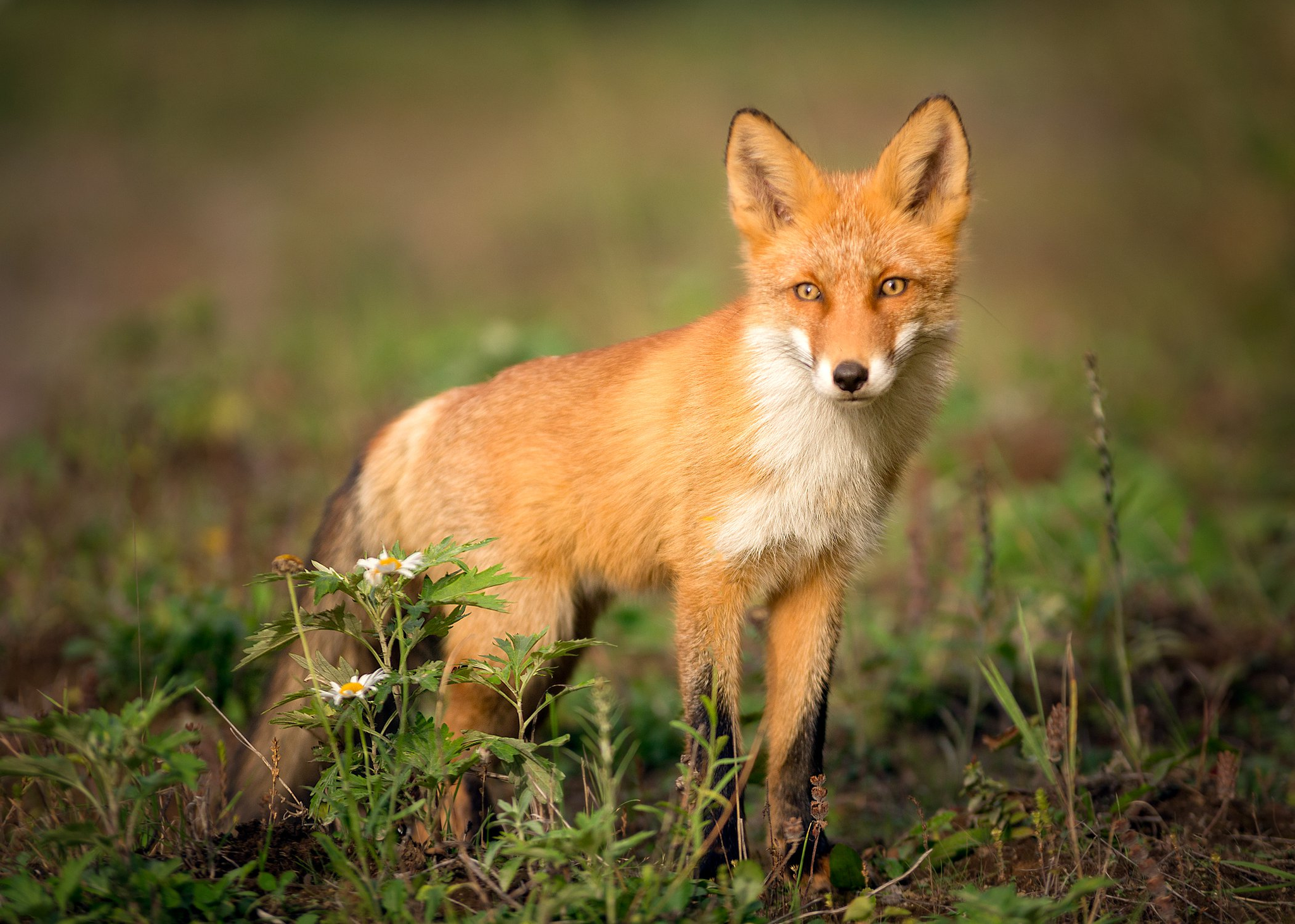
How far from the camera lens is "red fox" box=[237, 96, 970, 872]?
3158mm

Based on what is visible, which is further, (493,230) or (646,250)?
(493,230)

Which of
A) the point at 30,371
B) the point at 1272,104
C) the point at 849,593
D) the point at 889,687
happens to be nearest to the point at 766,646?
the point at 849,593

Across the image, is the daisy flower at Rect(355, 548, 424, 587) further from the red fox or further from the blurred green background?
the blurred green background

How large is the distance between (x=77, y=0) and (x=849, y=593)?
21622mm

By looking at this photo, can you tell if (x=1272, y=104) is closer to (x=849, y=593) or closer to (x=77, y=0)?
(x=849, y=593)

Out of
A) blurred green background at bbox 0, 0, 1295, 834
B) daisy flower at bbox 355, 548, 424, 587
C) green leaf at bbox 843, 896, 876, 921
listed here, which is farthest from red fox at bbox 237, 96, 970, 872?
daisy flower at bbox 355, 548, 424, 587

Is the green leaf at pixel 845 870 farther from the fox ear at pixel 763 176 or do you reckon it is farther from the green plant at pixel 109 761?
the fox ear at pixel 763 176

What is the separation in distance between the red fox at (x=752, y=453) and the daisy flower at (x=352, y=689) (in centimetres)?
44

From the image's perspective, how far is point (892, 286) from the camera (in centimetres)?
311

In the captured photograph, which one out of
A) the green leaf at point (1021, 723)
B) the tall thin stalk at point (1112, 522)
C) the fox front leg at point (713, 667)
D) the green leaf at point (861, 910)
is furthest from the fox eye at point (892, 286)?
the green leaf at point (861, 910)

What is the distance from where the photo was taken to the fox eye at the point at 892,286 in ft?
10.2

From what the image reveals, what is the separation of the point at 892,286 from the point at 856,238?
210 mm

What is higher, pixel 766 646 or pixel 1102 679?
pixel 766 646

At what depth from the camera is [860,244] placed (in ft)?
10.3
